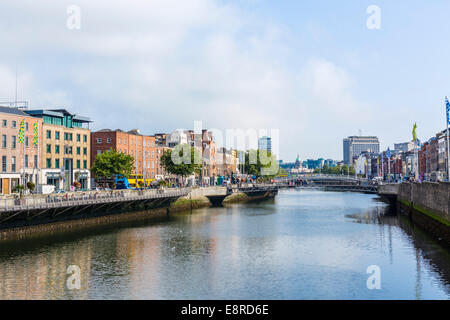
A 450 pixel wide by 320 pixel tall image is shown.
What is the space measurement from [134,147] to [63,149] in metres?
28.9

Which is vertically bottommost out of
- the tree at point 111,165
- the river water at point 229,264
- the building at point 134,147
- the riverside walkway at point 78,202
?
the river water at point 229,264

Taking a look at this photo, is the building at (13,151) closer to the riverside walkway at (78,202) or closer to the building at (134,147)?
the riverside walkway at (78,202)

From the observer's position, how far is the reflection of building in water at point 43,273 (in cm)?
3297

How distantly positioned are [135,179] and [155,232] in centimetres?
4998

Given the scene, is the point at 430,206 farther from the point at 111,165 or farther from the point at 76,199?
the point at 111,165

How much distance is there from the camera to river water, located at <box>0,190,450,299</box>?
33.8 meters

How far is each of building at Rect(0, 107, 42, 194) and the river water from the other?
2475 cm

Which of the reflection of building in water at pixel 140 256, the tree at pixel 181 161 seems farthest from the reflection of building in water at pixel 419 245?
the tree at pixel 181 161

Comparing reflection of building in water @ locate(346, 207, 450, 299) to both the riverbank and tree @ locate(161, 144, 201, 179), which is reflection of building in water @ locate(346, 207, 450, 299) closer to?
the riverbank

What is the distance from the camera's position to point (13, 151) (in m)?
80.9

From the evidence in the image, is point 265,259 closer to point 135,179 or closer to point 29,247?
point 29,247

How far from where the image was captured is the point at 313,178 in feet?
511

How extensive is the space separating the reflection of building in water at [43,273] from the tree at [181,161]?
6982 centimetres

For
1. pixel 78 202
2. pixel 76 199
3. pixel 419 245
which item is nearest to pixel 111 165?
pixel 76 199
